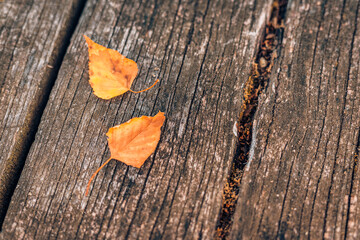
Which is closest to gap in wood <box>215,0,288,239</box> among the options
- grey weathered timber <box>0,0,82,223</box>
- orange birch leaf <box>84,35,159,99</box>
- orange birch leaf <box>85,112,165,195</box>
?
orange birch leaf <box>85,112,165,195</box>

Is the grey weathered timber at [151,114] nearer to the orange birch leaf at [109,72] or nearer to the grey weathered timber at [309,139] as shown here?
the orange birch leaf at [109,72]

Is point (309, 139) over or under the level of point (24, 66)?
over

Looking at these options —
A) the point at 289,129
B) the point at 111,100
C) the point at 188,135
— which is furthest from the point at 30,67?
the point at 289,129

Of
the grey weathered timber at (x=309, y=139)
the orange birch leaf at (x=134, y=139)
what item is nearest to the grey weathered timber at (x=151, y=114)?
the orange birch leaf at (x=134, y=139)

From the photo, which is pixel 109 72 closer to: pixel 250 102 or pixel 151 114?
pixel 151 114

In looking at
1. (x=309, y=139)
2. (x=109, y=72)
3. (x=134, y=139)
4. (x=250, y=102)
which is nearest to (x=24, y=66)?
(x=109, y=72)

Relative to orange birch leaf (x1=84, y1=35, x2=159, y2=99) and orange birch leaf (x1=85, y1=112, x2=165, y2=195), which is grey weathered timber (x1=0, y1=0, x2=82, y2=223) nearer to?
orange birch leaf (x1=84, y1=35, x2=159, y2=99)

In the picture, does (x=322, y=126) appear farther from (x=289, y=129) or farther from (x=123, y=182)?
(x=123, y=182)
